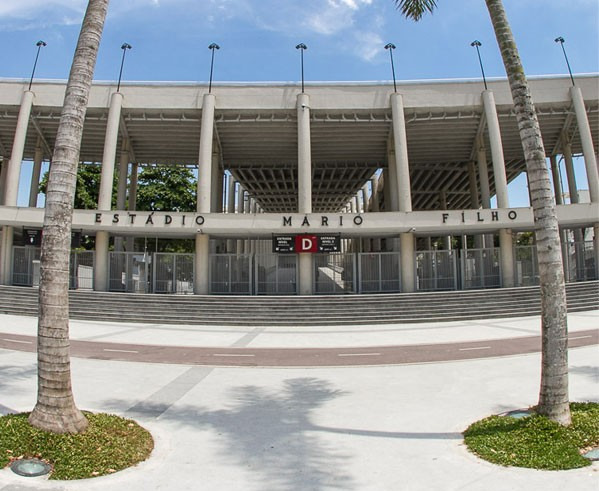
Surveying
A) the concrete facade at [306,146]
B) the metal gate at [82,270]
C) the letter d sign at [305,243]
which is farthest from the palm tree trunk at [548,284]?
the metal gate at [82,270]

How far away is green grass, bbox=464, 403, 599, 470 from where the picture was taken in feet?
15.3

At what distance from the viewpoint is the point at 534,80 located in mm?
27922

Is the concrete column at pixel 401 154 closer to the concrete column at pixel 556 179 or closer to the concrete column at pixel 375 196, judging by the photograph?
the concrete column at pixel 556 179

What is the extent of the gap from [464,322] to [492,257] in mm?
9986

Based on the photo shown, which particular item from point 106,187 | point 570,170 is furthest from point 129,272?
point 570,170

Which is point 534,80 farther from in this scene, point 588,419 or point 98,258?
point 98,258

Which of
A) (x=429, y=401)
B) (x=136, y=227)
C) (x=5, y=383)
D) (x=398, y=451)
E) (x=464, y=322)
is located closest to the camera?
(x=398, y=451)

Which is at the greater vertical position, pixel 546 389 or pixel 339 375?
pixel 546 389

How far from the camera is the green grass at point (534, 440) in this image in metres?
4.67

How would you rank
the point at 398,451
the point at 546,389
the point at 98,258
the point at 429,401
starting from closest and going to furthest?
1. the point at 398,451
2. the point at 546,389
3. the point at 429,401
4. the point at 98,258

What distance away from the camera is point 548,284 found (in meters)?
5.79

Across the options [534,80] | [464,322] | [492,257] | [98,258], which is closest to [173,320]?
[98,258]

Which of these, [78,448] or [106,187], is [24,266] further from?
[78,448]

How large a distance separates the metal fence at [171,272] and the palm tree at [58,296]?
21.3m
